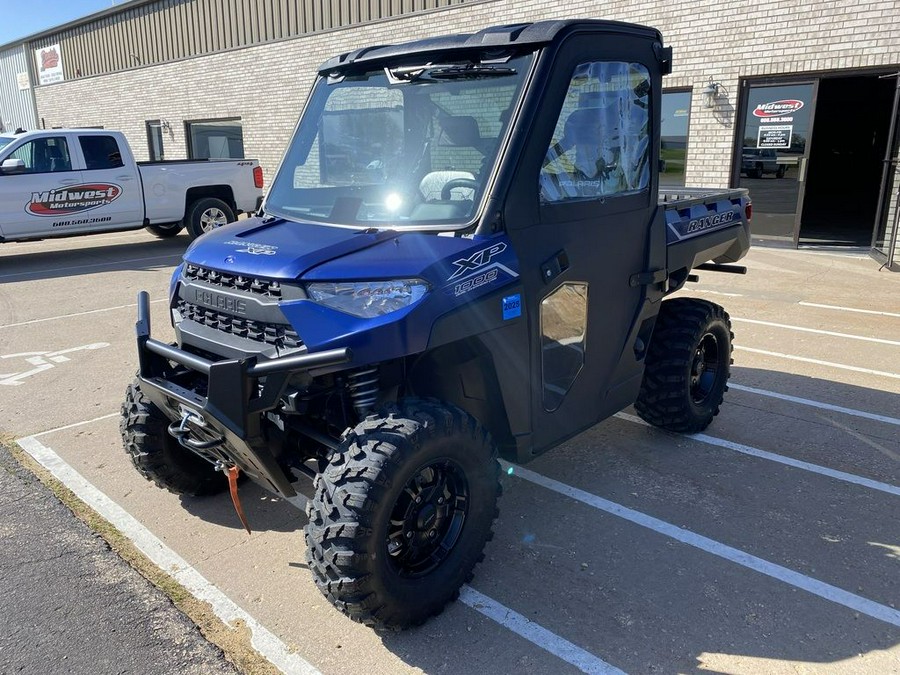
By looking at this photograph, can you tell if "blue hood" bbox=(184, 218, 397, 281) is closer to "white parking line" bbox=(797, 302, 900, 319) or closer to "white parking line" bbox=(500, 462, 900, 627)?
"white parking line" bbox=(500, 462, 900, 627)

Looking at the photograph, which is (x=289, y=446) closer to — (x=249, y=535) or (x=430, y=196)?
(x=249, y=535)

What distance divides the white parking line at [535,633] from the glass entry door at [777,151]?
10.6 m

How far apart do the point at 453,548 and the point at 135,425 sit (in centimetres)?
178

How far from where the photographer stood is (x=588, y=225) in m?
3.48

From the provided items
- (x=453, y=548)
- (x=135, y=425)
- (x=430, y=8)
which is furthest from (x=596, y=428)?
(x=430, y=8)

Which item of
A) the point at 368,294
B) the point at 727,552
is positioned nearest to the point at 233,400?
the point at 368,294

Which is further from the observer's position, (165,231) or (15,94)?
(15,94)

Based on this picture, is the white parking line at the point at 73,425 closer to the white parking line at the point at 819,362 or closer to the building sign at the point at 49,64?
the white parking line at the point at 819,362

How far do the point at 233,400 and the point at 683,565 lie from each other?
219 centimetres

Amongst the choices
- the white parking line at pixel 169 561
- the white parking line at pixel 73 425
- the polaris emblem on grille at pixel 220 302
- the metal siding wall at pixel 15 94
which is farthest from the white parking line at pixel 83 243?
the metal siding wall at pixel 15 94

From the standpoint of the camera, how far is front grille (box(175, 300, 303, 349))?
279 centimetres

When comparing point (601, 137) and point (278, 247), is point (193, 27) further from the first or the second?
point (278, 247)

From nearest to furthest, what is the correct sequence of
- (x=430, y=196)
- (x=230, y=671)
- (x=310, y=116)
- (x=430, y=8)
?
(x=230, y=671) → (x=430, y=196) → (x=310, y=116) → (x=430, y=8)

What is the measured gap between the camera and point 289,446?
3.16m
